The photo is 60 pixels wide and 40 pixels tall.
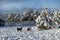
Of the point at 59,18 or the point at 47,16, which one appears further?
A: the point at 59,18

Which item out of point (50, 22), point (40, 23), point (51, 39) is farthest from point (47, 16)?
point (51, 39)

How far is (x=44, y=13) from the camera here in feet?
68.6

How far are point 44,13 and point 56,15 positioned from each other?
2790mm

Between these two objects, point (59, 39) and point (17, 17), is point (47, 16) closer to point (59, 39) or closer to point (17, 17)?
point (59, 39)

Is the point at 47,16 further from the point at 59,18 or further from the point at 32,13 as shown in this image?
the point at 32,13

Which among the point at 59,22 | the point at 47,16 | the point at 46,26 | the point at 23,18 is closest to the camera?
the point at 46,26

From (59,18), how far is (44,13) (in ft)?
7.58

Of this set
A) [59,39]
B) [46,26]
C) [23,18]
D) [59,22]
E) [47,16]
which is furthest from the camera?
[23,18]

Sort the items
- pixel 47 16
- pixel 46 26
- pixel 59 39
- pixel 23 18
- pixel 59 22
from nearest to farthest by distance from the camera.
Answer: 1. pixel 59 39
2. pixel 46 26
3. pixel 47 16
4. pixel 59 22
5. pixel 23 18

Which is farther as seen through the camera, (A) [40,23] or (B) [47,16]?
(B) [47,16]

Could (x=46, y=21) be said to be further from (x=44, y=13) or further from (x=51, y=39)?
(x=51, y=39)

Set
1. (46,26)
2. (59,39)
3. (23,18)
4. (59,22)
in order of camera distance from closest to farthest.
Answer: (59,39), (46,26), (59,22), (23,18)

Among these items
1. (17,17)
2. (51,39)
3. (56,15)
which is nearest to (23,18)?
(17,17)

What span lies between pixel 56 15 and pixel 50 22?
307 centimetres
